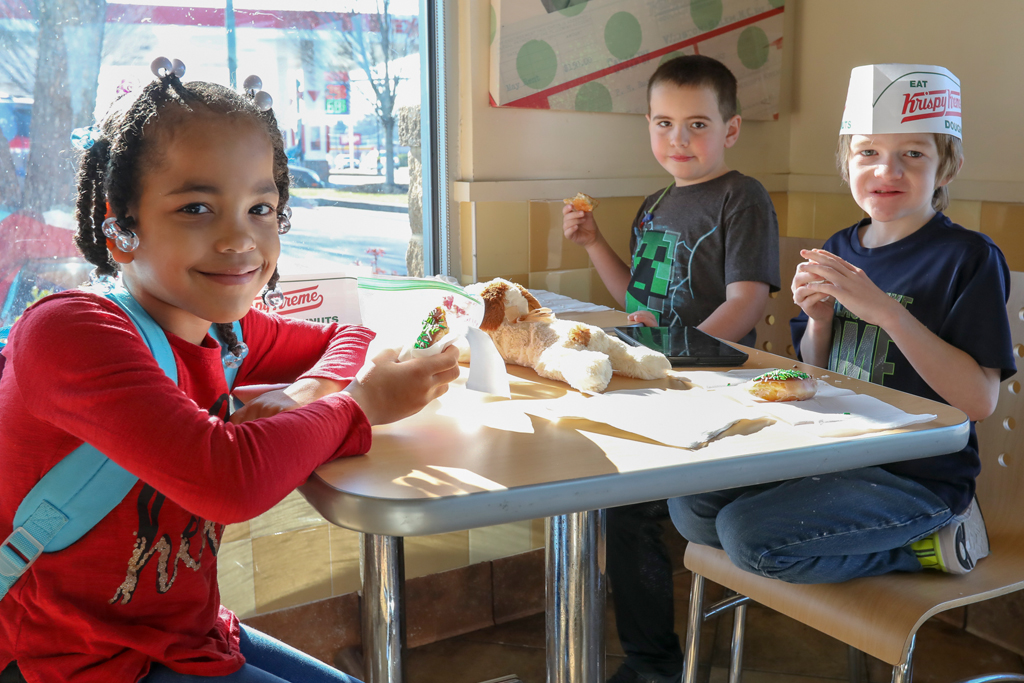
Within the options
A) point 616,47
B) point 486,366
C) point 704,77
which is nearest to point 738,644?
point 486,366

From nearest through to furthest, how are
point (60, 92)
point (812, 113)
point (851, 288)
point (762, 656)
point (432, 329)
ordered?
point (432, 329), point (851, 288), point (60, 92), point (762, 656), point (812, 113)

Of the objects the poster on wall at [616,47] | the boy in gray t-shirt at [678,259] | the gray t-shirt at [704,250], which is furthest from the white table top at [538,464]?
the poster on wall at [616,47]

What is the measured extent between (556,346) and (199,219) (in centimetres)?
43

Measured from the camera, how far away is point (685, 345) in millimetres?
1171

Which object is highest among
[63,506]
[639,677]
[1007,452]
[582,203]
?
[582,203]

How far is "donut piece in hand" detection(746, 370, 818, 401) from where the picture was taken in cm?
91

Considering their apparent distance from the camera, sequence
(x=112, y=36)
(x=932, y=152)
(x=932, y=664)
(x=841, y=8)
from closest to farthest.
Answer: (x=932, y=152) < (x=112, y=36) < (x=932, y=664) < (x=841, y=8)

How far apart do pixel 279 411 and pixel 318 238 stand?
975mm

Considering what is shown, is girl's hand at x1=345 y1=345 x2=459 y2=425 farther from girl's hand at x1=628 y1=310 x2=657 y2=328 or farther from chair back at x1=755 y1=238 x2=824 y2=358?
chair back at x1=755 y1=238 x2=824 y2=358

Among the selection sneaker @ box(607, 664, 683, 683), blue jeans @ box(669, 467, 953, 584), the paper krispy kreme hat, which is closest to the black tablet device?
blue jeans @ box(669, 467, 953, 584)

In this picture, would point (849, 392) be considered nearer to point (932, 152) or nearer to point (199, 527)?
point (932, 152)

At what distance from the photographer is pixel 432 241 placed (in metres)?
1.89

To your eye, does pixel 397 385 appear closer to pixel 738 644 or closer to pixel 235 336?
pixel 235 336

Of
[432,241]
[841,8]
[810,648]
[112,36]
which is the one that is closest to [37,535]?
[112,36]
